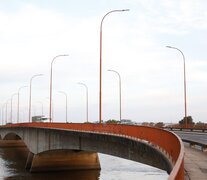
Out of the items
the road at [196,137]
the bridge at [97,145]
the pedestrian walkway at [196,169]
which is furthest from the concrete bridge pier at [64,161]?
the pedestrian walkway at [196,169]

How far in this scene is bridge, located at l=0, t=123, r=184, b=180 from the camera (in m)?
16.5

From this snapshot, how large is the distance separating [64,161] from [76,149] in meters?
13.9

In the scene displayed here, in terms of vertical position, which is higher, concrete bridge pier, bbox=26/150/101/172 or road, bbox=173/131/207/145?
road, bbox=173/131/207/145

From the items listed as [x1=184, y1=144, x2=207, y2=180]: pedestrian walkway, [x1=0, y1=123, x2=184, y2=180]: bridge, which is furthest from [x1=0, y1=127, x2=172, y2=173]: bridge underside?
[x1=184, y1=144, x2=207, y2=180]: pedestrian walkway

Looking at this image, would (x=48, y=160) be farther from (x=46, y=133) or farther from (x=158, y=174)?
(x=158, y=174)

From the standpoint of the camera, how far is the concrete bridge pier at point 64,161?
51.5m

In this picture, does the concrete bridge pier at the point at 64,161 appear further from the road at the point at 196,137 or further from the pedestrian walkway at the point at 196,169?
the pedestrian walkway at the point at 196,169

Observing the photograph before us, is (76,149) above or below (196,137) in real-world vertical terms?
below

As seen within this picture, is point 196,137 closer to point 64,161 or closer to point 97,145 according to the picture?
point 97,145

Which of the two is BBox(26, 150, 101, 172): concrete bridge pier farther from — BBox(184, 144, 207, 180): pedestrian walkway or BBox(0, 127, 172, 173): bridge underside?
BBox(184, 144, 207, 180): pedestrian walkway

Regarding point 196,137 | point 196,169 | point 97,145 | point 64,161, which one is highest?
point 196,169

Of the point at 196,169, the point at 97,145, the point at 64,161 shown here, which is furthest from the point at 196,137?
the point at 64,161

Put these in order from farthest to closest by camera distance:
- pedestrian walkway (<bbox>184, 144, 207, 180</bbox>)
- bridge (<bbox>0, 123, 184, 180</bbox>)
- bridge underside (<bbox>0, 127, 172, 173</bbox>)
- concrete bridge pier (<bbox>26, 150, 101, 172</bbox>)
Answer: concrete bridge pier (<bbox>26, 150, 101, 172</bbox>) < bridge underside (<bbox>0, 127, 172, 173</bbox>) < bridge (<bbox>0, 123, 184, 180</bbox>) < pedestrian walkway (<bbox>184, 144, 207, 180</bbox>)

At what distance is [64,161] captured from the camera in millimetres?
52188
